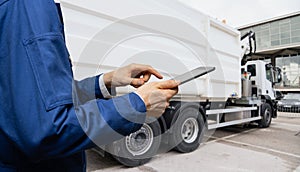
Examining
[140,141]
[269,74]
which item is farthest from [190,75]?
[269,74]

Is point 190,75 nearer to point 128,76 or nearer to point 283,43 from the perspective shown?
point 128,76

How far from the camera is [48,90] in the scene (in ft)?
2.08

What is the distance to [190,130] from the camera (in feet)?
13.6

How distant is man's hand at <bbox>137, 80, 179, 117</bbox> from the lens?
2.64ft

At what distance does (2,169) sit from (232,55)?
5.28m

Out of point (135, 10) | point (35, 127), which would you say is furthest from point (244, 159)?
point (35, 127)

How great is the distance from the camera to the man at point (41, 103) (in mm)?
631

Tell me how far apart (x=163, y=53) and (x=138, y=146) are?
1504 mm

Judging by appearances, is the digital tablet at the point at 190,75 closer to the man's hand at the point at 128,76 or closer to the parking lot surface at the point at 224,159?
the man's hand at the point at 128,76

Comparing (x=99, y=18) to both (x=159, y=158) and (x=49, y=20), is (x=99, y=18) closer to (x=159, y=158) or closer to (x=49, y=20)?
(x=49, y=20)

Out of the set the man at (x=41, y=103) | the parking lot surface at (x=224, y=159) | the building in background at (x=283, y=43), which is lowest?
the parking lot surface at (x=224, y=159)

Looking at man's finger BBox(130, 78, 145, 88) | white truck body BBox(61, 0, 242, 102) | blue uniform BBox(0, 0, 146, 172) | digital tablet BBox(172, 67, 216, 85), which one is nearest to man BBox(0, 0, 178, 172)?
blue uniform BBox(0, 0, 146, 172)

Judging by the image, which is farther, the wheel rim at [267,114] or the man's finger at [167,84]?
the wheel rim at [267,114]

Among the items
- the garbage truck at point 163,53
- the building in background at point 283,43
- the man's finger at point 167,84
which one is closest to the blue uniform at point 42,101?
the man's finger at point 167,84
